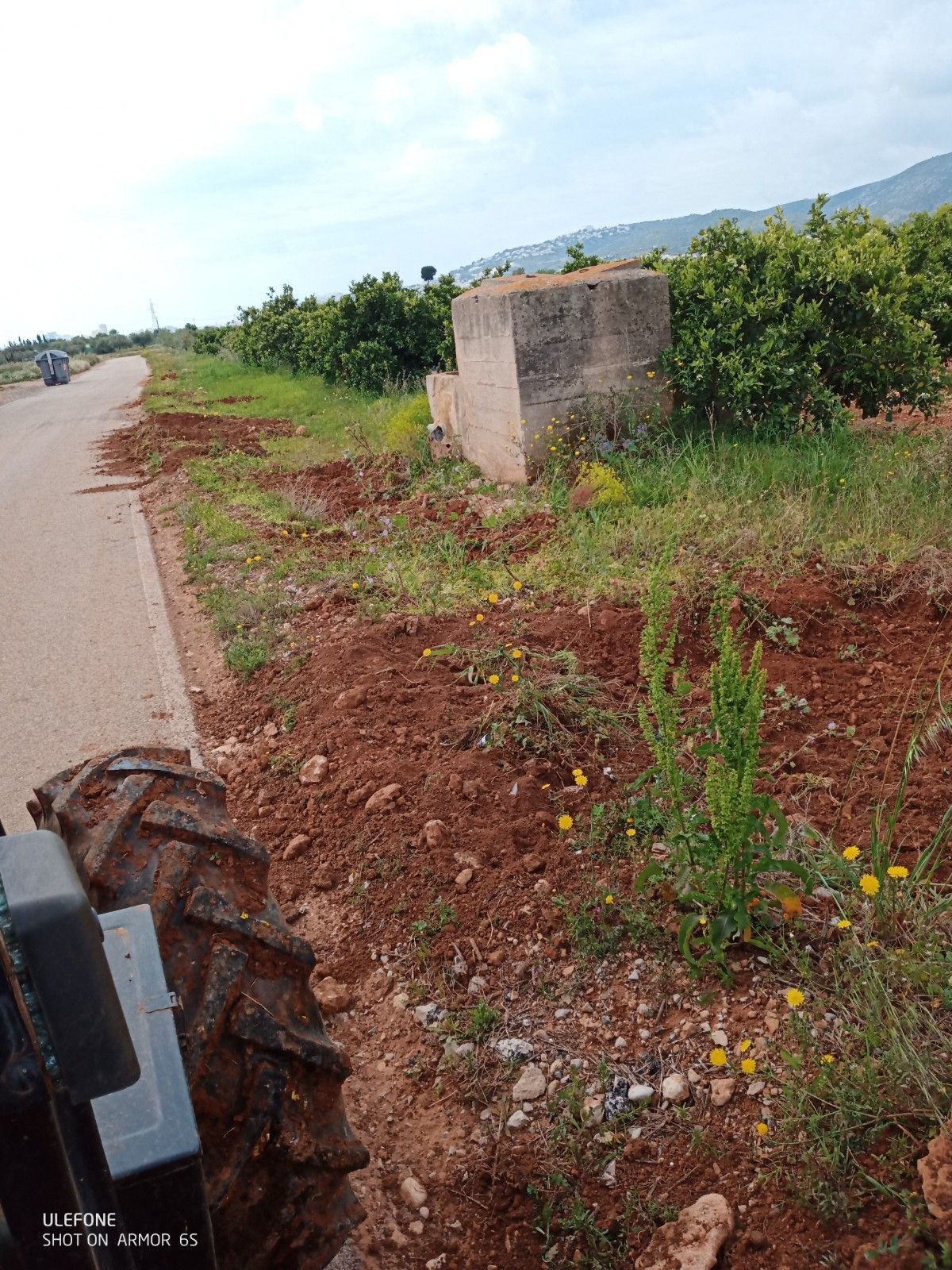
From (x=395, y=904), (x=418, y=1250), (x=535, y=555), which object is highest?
(x=535, y=555)

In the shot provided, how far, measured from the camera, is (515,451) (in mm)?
7883

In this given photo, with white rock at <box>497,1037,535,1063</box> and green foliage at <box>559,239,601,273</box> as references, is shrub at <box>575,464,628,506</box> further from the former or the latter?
white rock at <box>497,1037,535,1063</box>

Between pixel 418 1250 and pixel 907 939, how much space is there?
1464mm

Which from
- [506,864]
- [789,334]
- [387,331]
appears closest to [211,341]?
[387,331]

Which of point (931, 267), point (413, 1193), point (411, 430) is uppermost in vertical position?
point (931, 267)

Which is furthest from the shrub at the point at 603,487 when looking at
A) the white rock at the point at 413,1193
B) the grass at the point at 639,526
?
the white rock at the point at 413,1193

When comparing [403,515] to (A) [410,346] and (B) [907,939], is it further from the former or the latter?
(A) [410,346]

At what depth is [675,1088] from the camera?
243 cm

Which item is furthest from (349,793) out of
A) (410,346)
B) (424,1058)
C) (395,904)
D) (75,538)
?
(410,346)

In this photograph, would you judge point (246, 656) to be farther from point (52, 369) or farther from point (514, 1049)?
point (52, 369)

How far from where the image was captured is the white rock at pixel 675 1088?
95.0 inches

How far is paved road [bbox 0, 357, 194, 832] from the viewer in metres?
4.67

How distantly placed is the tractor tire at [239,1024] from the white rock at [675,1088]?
89 centimetres

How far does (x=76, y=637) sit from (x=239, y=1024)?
4.96 m
